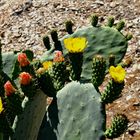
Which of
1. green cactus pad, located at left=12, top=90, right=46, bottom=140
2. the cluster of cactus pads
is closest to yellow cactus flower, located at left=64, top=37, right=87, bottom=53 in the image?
the cluster of cactus pads

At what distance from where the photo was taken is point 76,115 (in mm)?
3166

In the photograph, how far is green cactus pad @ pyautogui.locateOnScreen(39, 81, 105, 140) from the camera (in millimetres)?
3078

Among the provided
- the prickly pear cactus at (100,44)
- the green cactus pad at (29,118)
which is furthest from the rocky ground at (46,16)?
the green cactus pad at (29,118)

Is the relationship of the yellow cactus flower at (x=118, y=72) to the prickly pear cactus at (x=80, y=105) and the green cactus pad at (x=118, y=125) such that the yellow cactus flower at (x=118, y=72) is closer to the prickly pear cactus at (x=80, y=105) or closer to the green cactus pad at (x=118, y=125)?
the prickly pear cactus at (x=80, y=105)

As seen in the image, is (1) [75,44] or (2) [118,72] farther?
(1) [75,44]

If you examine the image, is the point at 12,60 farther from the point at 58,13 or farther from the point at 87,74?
the point at 58,13

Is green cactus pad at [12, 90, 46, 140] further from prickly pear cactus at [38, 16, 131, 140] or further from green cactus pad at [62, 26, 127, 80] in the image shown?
green cactus pad at [62, 26, 127, 80]

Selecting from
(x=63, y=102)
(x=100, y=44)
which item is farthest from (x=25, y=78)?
(x=100, y=44)

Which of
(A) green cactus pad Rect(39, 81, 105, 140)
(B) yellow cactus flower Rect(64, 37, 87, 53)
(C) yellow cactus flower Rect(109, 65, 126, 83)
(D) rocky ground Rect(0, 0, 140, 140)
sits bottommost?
(D) rocky ground Rect(0, 0, 140, 140)

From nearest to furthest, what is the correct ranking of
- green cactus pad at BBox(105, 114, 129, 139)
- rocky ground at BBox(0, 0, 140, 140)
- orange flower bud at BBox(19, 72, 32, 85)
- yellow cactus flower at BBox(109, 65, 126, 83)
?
yellow cactus flower at BBox(109, 65, 126, 83) → orange flower bud at BBox(19, 72, 32, 85) → green cactus pad at BBox(105, 114, 129, 139) → rocky ground at BBox(0, 0, 140, 140)

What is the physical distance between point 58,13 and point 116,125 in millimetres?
6695

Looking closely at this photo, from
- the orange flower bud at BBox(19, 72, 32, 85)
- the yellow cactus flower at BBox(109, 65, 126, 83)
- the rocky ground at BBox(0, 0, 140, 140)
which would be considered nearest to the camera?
A: the yellow cactus flower at BBox(109, 65, 126, 83)

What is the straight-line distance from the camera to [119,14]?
913 centimetres

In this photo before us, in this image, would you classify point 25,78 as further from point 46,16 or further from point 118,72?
point 46,16
